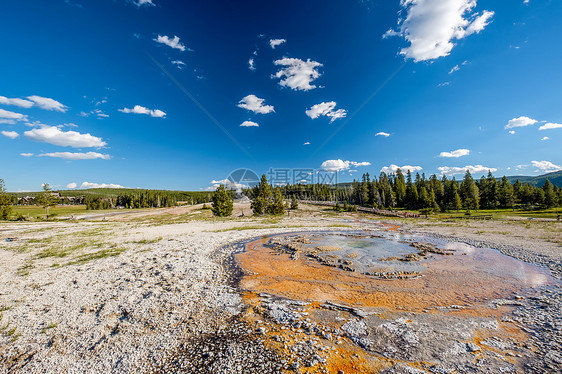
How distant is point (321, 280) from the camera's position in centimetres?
1223

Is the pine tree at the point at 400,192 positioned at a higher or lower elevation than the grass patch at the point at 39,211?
higher

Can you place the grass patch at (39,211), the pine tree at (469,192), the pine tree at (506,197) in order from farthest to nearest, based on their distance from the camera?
1. the pine tree at (469,192)
2. the pine tree at (506,197)
3. the grass patch at (39,211)

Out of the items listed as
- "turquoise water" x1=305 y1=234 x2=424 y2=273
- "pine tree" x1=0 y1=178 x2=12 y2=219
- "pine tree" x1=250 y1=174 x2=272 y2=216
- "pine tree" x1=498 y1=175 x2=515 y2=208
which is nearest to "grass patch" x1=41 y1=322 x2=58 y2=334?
"turquoise water" x1=305 y1=234 x2=424 y2=273

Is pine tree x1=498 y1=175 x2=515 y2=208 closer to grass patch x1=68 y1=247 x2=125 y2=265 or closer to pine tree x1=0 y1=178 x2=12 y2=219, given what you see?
grass patch x1=68 y1=247 x2=125 y2=265

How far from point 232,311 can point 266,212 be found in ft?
178

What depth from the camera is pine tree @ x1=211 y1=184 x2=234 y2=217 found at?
184 feet

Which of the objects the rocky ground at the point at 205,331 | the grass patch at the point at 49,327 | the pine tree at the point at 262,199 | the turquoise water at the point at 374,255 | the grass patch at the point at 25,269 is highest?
the pine tree at the point at 262,199

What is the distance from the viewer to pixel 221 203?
56.5 metres

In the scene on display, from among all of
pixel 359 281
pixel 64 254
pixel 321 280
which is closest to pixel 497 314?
pixel 359 281

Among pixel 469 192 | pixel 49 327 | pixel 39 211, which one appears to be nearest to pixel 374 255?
pixel 49 327

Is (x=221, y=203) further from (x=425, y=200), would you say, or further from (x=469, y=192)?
(x=469, y=192)

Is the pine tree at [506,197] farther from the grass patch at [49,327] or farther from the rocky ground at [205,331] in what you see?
the grass patch at [49,327]

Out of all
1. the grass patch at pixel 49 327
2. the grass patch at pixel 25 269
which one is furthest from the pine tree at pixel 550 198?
the grass patch at pixel 25 269

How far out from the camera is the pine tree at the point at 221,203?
5594cm
